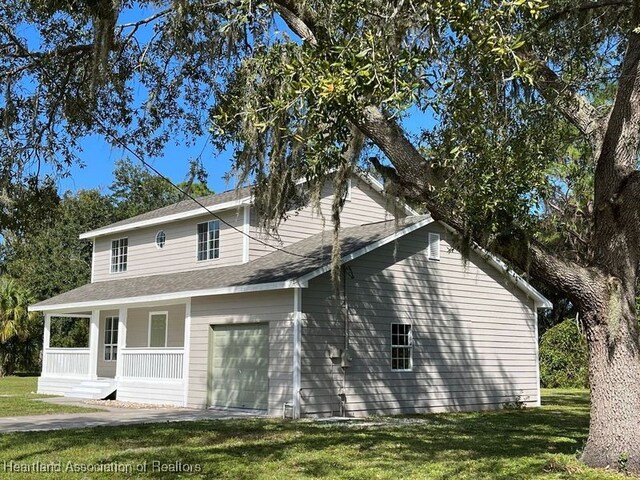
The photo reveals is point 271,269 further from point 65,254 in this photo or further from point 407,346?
point 65,254

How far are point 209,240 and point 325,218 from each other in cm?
324

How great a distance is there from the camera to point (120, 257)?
77.4 feet

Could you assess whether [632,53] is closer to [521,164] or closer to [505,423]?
[521,164]

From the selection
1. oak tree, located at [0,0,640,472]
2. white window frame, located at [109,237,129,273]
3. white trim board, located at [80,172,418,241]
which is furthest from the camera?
white window frame, located at [109,237,129,273]

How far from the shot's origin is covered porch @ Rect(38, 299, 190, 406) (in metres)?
18.1

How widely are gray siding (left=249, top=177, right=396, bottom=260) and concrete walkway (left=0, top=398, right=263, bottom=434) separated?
14.4 feet

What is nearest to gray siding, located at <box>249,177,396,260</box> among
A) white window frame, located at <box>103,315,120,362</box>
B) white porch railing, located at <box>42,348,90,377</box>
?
white porch railing, located at <box>42,348,90,377</box>

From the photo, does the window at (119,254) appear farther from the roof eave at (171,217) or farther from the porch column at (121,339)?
the porch column at (121,339)

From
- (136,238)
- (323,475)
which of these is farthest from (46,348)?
(323,475)

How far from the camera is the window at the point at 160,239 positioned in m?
21.5

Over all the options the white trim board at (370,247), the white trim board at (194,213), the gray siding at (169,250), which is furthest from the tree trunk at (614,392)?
the gray siding at (169,250)

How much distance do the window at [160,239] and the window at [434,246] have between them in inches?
319

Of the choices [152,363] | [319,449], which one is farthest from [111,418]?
[319,449]

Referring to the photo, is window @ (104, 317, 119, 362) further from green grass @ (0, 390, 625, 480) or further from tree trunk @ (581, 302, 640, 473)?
tree trunk @ (581, 302, 640, 473)
